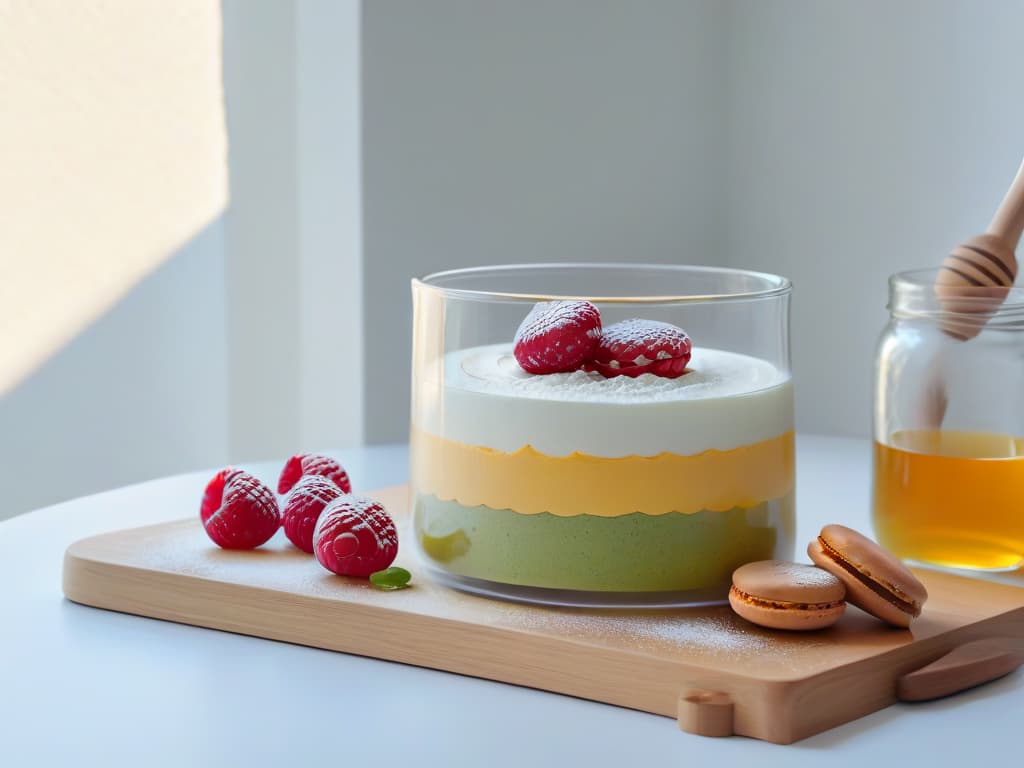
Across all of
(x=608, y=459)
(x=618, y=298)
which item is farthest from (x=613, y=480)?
(x=618, y=298)

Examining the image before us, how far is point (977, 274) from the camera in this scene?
101 centimetres

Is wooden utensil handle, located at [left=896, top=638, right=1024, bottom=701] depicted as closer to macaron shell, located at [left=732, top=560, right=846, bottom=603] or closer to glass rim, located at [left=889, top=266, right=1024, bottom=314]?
macaron shell, located at [left=732, top=560, right=846, bottom=603]

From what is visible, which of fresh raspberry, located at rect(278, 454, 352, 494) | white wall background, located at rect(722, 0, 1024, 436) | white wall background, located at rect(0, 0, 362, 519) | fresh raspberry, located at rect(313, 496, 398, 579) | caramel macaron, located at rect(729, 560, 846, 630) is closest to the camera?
caramel macaron, located at rect(729, 560, 846, 630)

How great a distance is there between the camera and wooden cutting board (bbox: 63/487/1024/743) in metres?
0.74

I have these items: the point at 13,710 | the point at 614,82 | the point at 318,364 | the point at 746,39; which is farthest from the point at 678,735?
the point at 746,39

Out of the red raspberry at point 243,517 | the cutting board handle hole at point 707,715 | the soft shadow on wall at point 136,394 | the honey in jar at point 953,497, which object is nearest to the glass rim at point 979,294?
the honey in jar at point 953,497

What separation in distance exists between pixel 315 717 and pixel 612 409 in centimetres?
27

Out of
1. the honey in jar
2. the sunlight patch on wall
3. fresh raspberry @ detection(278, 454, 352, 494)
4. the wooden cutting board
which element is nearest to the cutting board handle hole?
the wooden cutting board

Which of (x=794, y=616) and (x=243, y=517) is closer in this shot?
(x=794, y=616)

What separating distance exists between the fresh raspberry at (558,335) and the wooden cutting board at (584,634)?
0.55 ft

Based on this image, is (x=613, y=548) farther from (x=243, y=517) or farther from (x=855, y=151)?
(x=855, y=151)

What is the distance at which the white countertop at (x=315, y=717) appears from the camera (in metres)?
0.70

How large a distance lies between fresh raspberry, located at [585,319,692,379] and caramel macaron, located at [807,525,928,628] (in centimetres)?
17

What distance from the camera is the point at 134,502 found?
130cm
